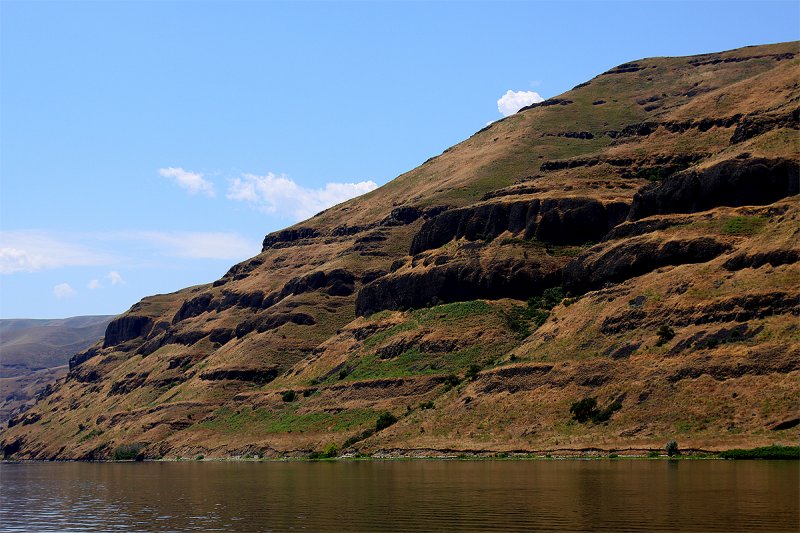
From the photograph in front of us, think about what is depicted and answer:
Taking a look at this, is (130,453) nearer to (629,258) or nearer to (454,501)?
(629,258)

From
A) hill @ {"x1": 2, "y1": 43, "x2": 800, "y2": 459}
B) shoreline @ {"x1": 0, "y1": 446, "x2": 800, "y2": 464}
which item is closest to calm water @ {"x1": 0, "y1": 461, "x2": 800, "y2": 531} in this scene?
shoreline @ {"x1": 0, "y1": 446, "x2": 800, "y2": 464}

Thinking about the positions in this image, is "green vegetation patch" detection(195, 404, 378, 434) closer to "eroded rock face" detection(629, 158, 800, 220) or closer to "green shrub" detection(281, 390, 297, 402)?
"green shrub" detection(281, 390, 297, 402)

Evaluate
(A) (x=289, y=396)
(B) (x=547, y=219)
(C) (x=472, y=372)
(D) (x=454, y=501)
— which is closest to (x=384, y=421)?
(C) (x=472, y=372)

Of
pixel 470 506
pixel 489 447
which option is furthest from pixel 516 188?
pixel 470 506

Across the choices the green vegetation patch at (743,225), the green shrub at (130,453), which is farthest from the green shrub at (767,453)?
the green shrub at (130,453)

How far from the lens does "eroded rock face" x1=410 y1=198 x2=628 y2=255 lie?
171 metres

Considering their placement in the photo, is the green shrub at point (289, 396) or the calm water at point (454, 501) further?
the green shrub at point (289, 396)

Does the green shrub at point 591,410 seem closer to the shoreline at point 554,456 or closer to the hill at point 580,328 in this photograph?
the hill at point 580,328

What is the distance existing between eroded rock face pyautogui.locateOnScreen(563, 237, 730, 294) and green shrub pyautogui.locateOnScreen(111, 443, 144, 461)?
281 feet

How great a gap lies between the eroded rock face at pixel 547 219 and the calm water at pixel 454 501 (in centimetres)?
7983

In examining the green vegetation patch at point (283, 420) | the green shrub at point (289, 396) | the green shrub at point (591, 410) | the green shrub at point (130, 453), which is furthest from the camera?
the green shrub at point (130, 453)

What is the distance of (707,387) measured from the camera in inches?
4210

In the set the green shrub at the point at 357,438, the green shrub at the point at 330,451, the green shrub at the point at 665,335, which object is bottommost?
the green shrub at the point at 330,451

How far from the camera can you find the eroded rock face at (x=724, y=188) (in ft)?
454
